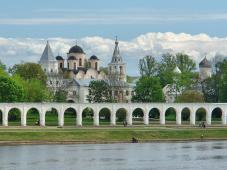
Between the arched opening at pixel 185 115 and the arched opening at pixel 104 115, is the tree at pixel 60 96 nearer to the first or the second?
the arched opening at pixel 104 115

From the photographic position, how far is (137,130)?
100 metres

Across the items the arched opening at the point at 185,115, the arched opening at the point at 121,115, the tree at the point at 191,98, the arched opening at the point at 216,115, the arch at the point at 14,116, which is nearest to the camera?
the arch at the point at 14,116

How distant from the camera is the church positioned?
16538 centimetres

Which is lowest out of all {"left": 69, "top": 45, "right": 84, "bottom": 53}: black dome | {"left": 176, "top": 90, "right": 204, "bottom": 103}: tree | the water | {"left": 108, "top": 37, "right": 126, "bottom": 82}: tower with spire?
the water

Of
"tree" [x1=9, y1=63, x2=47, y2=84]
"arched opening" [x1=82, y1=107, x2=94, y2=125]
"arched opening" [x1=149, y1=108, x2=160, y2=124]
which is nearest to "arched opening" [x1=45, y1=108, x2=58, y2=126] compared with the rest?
"arched opening" [x1=82, y1=107, x2=94, y2=125]

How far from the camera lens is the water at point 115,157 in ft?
226

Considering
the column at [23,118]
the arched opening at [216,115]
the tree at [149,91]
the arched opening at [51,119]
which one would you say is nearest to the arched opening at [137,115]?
the tree at [149,91]

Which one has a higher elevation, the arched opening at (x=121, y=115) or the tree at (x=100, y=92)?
the tree at (x=100, y=92)

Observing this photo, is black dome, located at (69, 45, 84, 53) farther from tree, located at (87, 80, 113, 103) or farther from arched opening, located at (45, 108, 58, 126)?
arched opening, located at (45, 108, 58, 126)

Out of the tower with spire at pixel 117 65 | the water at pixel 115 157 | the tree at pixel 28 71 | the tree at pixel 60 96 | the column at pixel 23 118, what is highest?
the tower with spire at pixel 117 65

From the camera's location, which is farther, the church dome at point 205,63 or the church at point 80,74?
the church dome at point 205,63

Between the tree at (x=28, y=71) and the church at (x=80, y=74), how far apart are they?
9267mm

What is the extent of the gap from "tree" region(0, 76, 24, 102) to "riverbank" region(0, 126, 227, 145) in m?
15.7

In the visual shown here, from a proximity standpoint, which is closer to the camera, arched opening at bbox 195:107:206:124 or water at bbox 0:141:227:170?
water at bbox 0:141:227:170
